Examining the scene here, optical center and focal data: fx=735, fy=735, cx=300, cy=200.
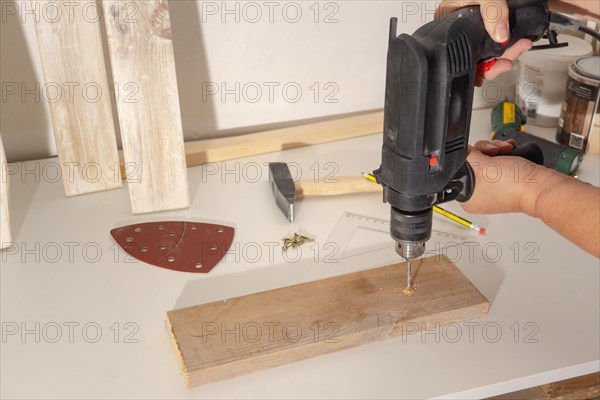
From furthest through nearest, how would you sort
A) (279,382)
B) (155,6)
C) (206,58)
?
(206,58) < (155,6) < (279,382)

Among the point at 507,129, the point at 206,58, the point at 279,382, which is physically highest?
the point at 206,58

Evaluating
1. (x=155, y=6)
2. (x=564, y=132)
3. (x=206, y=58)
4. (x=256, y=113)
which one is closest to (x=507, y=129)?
(x=564, y=132)

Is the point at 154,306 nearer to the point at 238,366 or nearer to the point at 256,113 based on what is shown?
A: the point at 238,366

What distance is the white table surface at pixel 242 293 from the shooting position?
3.36 feet

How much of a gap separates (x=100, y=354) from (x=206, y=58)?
728 millimetres

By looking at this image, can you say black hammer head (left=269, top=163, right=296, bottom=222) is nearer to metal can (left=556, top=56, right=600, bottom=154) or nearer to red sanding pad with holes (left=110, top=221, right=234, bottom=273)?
red sanding pad with holes (left=110, top=221, right=234, bottom=273)

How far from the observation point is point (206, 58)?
157cm

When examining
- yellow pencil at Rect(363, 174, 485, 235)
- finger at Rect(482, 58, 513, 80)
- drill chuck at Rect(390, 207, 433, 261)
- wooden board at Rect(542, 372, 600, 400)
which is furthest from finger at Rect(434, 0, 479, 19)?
wooden board at Rect(542, 372, 600, 400)

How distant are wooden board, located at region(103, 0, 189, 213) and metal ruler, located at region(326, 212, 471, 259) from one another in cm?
31

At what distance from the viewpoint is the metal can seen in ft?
5.01

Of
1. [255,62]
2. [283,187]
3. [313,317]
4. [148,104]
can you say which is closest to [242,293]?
[313,317]

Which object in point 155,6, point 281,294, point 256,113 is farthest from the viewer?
point 256,113

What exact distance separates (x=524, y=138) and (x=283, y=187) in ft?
1.72

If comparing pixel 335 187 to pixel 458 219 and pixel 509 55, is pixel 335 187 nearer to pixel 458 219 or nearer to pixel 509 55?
pixel 458 219
